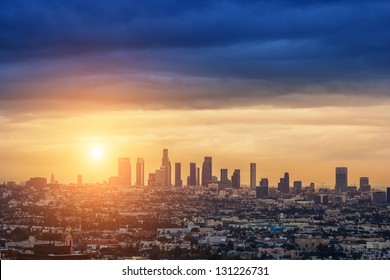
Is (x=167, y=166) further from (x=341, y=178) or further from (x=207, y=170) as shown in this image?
(x=341, y=178)

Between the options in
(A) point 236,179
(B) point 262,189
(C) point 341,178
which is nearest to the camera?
(C) point 341,178

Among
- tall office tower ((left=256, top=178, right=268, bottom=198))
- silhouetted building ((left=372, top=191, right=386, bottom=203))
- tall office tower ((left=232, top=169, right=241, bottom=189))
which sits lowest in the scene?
silhouetted building ((left=372, top=191, right=386, bottom=203))

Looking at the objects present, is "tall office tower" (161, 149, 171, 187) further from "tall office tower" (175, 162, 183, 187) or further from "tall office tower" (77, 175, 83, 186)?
"tall office tower" (77, 175, 83, 186)

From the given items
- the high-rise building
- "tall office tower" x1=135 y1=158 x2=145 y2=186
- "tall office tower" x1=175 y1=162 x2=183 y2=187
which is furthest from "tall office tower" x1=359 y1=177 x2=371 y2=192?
"tall office tower" x1=135 y1=158 x2=145 y2=186

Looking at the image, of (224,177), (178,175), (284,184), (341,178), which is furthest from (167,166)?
(341,178)
